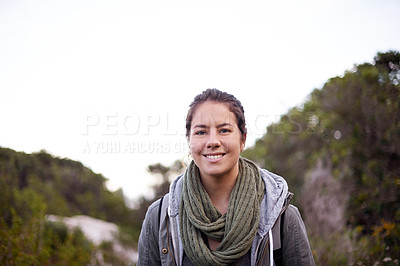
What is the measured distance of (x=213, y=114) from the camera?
218 centimetres

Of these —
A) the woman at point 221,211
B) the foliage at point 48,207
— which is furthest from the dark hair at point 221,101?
the foliage at point 48,207

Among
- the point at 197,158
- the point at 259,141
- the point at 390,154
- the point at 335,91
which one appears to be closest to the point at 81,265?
the point at 197,158

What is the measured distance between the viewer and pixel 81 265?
14.5 feet

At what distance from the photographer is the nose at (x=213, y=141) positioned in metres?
2.10

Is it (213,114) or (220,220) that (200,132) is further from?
(220,220)

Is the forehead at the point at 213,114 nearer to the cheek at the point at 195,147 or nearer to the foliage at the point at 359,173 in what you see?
the cheek at the point at 195,147

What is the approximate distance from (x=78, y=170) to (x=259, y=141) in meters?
8.75

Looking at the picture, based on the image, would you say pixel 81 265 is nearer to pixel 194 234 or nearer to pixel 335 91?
pixel 194 234

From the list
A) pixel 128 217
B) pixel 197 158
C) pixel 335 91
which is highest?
pixel 335 91

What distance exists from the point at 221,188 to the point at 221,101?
641mm

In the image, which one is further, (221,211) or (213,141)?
(221,211)

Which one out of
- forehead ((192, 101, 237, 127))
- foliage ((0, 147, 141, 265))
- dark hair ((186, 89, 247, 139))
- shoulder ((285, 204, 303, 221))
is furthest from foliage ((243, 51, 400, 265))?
foliage ((0, 147, 141, 265))

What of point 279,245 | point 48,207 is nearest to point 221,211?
point 279,245

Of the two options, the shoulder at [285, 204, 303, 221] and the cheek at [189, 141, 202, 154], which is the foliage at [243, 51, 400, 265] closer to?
the shoulder at [285, 204, 303, 221]
